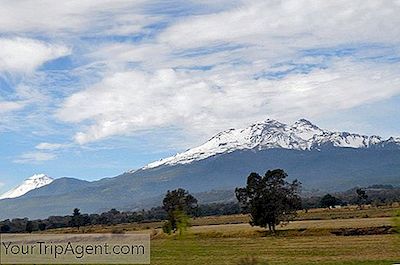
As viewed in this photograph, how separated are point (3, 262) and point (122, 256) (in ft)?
25.0

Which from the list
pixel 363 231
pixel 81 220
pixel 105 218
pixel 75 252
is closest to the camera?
pixel 75 252

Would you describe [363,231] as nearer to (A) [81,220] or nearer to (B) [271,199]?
(B) [271,199]

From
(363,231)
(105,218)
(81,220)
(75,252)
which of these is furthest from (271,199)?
(105,218)

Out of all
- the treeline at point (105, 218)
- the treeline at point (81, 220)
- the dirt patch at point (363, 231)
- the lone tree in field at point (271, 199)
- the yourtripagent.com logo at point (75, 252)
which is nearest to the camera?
the yourtripagent.com logo at point (75, 252)

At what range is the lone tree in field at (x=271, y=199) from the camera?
9131 centimetres

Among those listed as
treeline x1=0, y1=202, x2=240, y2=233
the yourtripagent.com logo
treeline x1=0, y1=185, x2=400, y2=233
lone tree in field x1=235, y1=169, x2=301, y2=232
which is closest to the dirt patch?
lone tree in field x1=235, y1=169, x2=301, y2=232

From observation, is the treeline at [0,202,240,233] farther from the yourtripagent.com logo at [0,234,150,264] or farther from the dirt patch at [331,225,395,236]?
the yourtripagent.com logo at [0,234,150,264]

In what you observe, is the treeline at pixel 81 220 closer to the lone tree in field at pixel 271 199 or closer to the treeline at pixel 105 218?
the treeline at pixel 105 218

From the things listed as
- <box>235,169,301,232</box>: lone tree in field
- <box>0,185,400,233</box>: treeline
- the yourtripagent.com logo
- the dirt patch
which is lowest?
the yourtripagent.com logo

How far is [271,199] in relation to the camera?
9144 cm

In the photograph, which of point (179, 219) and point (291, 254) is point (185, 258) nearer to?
point (291, 254)

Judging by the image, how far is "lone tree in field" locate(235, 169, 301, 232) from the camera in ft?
300

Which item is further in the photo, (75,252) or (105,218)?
(105,218)

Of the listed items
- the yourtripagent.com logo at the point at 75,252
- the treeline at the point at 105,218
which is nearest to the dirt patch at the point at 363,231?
the treeline at the point at 105,218
